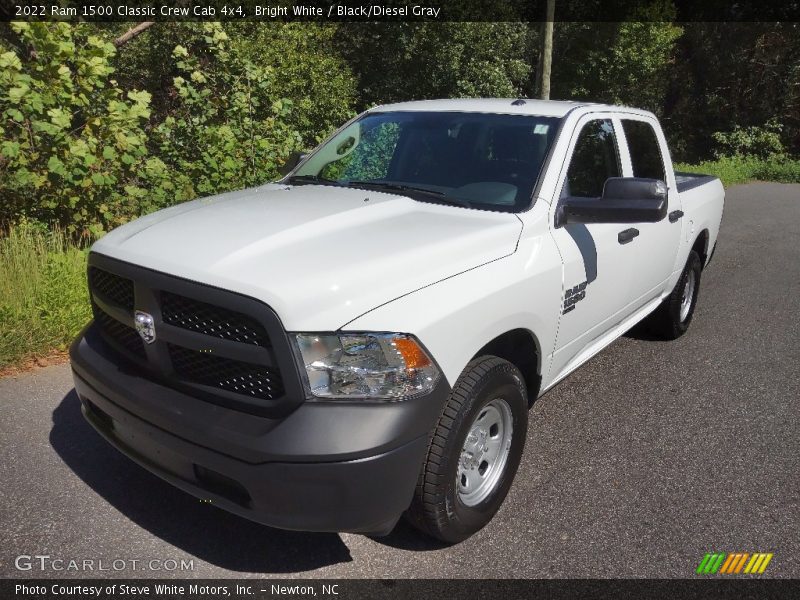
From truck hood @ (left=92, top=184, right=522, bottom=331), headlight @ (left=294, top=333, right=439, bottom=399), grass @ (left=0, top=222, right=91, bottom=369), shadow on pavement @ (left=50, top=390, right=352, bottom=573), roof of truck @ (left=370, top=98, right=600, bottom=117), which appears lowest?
shadow on pavement @ (left=50, top=390, right=352, bottom=573)

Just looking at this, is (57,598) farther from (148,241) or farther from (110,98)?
(110,98)

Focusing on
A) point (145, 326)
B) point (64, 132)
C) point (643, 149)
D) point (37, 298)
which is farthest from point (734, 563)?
point (64, 132)

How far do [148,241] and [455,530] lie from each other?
1702mm

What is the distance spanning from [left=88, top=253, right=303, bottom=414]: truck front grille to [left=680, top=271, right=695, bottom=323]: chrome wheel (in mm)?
4204

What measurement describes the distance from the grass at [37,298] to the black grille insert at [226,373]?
101 inches

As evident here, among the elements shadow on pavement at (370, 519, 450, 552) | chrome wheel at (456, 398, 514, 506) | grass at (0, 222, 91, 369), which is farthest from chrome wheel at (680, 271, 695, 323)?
grass at (0, 222, 91, 369)

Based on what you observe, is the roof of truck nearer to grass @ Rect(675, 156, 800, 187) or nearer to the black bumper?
the black bumper

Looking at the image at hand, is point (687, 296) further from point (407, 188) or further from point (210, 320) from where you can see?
point (210, 320)

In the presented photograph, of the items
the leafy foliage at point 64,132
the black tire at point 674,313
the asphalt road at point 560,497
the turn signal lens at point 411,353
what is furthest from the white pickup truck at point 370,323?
the leafy foliage at point 64,132

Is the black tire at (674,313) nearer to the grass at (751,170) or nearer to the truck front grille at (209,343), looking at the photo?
the truck front grille at (209,343)

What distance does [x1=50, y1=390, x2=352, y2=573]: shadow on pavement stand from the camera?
267 centimetres

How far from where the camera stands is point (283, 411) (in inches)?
86.4

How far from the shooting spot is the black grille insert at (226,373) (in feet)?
7.36

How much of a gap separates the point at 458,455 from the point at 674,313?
11.3 feet
